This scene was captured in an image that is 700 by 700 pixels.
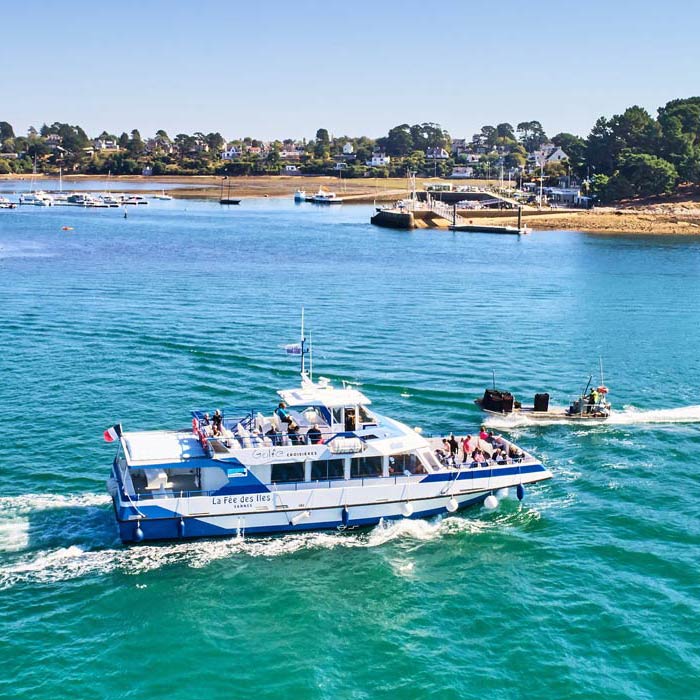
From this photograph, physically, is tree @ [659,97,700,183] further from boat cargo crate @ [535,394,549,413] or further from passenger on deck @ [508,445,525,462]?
passenger on deck @ [508,445,525,462]

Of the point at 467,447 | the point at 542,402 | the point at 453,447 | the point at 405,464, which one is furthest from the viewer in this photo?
the point at 542,402

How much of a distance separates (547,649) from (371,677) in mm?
5752

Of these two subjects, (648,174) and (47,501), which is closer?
(47,501)

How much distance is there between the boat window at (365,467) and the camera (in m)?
36.4

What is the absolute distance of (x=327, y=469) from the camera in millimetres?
36125

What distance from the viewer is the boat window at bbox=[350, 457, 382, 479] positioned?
36438mm

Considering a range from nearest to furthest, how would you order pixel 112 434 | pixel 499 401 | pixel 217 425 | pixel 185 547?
1. pixel 185 547
2. pixel 112 434
3. pixel 217 425
4. pixel 499 401

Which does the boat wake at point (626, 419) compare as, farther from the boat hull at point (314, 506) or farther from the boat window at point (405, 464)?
the boat window at point (405, 464)

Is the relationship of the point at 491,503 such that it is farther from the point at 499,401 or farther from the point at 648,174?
the point at 648,174

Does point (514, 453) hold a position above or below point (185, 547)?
above

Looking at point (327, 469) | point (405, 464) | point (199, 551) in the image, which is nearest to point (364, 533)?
point (327, 469)

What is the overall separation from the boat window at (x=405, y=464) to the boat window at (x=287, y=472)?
3847 millimetres

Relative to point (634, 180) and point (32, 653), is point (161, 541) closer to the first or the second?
point (32, 653)

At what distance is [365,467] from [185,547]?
25.5 ft
